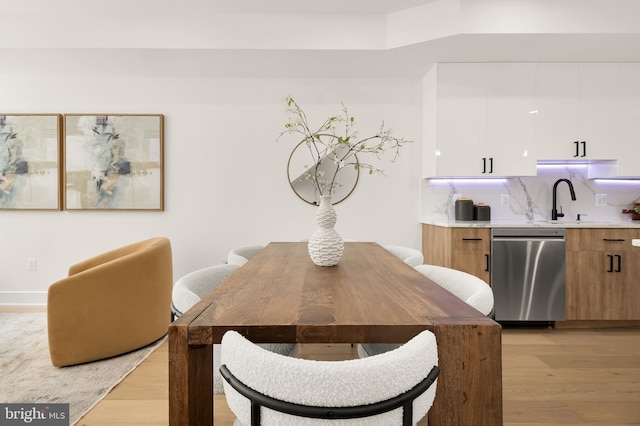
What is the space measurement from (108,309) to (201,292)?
1472 millimetres

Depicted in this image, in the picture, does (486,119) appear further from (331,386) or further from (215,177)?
(331,386)

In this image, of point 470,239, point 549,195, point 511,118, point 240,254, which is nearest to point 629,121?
point 549,195

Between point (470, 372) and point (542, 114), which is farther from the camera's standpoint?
point (542, 114)

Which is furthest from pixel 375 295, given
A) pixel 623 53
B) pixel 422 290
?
pixel 623 53

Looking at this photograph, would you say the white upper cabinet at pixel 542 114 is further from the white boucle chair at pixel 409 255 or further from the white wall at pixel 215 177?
the white boucle chair at pixel 409 255

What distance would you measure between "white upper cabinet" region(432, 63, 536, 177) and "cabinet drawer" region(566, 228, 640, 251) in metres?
0.68

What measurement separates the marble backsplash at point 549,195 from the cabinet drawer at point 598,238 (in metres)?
0.58

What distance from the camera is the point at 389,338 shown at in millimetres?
935

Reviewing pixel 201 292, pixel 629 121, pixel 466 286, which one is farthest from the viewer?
pixel 629 121

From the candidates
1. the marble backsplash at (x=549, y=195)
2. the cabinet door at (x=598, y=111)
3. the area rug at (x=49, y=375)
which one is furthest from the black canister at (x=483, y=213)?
the area rug at (x=49, y=375)

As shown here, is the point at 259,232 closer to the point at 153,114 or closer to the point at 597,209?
the point at 153,114

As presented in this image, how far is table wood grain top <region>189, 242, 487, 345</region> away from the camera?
93 centimetres

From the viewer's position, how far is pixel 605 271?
3223mm

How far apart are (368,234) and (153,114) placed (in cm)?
257
